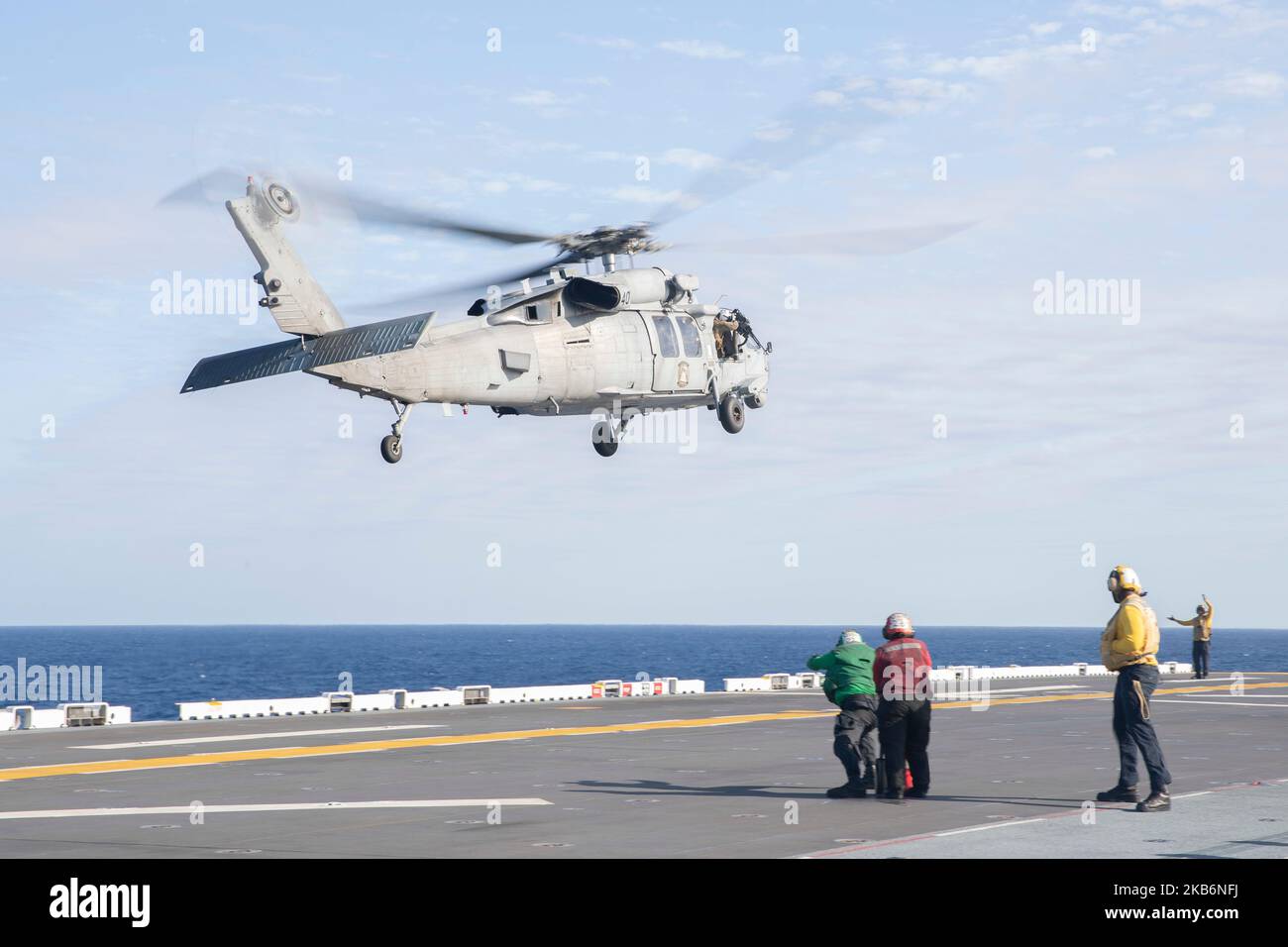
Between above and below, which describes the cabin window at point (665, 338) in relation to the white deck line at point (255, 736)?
above

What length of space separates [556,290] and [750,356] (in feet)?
23.0

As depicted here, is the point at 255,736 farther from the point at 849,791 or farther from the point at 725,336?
the point at 725,336

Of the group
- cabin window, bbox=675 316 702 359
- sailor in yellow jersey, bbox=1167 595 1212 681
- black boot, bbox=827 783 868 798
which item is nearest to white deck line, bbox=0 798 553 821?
black boot, bbox=827 783 868 798

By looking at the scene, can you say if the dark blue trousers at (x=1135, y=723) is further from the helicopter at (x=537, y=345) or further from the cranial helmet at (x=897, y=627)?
the helicopter at (x=537, y=345)

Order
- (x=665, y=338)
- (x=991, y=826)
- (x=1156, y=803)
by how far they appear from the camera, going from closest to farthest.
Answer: (x=991, y=826) → (x=1156, y=803) → (x=665, y=338)

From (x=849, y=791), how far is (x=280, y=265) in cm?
1374

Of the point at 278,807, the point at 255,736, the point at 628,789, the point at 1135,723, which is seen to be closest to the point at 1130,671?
the point at 1135,723

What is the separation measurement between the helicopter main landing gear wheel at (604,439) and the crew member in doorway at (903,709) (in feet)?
55.4

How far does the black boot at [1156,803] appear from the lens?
44.9 feet

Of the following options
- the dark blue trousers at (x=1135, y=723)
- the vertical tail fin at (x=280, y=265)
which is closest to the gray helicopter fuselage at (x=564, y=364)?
the vertical tail fin at (x=280, y=265)

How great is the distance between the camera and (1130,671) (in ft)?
47.0

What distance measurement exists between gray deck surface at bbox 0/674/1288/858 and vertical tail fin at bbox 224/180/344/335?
7.12 m

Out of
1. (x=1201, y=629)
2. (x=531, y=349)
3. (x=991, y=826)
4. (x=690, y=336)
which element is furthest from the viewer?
(x=1201, y=629)
